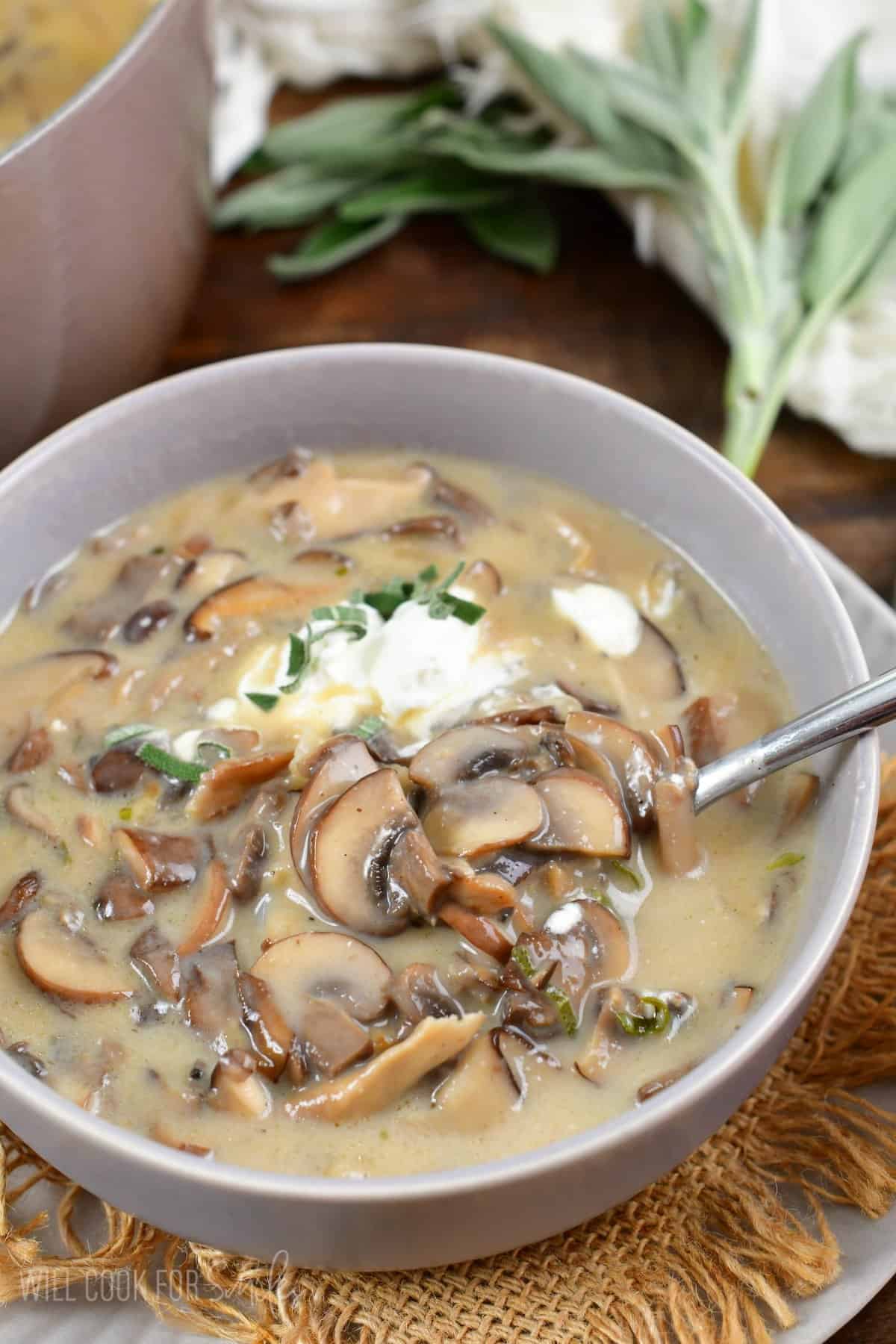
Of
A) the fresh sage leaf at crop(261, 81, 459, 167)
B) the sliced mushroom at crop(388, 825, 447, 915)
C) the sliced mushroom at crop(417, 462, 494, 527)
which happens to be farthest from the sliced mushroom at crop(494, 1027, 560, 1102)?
the fresh sage leaf at crop(261, 81, 459, 167)

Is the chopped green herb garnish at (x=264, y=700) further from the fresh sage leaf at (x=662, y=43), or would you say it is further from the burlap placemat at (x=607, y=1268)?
the fresh sage leaf at (x=662, y=43)

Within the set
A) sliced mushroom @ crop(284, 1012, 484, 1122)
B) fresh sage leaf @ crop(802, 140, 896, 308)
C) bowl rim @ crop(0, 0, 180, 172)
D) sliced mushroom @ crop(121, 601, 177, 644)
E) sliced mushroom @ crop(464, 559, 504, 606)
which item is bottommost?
fresh sage leaf @ crop(802, 140, 896, 308)

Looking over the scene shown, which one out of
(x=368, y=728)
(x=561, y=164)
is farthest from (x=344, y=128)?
(x=368, y=728)

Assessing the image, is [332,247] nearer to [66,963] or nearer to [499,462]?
[499,462]

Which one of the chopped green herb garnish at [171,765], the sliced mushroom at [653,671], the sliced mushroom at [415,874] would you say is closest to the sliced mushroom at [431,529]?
the sliced mushroom at [653,671]

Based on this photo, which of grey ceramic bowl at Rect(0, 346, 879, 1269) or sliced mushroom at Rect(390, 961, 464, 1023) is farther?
sliced mushroom at Rect(390, 961, 464, 1023)

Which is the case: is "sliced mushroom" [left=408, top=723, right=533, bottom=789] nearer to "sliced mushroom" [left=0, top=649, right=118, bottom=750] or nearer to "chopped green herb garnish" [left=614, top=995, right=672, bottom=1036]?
"chopped green herb garnish" [left=614, top=995, right=672, bottom=1036]

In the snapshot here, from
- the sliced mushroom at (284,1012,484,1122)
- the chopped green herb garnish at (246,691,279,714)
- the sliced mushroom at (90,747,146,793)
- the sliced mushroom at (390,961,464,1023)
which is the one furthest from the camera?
the chopped green herb garnish at (246,691,279,714)
